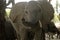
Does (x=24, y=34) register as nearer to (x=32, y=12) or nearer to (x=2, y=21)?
(x=32, y=12)

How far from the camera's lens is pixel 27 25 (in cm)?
65

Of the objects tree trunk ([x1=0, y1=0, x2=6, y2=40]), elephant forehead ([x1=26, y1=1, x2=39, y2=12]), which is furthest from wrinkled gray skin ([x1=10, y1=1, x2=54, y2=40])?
tree trunk ([x1=0, y1=0, x2=6, y2=40])

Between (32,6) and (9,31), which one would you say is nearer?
(9,31)

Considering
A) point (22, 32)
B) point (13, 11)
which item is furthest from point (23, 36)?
point (13, 11)

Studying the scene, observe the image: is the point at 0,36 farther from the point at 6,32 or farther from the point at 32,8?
the point at 32,8

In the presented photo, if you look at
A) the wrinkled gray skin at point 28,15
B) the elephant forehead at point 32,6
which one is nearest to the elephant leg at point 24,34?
the wrinkled gray skin at point 28,15

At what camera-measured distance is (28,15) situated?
2.09 feet

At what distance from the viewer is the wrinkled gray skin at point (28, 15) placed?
0.64 m

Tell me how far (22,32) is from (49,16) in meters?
0.17

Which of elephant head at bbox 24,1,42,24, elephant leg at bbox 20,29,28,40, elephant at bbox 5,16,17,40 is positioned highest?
elephant head at bbox 24,1,42,24

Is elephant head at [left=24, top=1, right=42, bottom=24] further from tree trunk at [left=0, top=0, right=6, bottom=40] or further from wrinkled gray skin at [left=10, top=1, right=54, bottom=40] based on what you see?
tree trunk at [left=0, top=0, right=6, bottom=40]

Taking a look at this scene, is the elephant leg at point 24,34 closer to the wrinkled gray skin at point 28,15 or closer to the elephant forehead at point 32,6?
the wrinkled gray skin at point 28,15

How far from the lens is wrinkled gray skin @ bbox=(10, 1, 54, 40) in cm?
64

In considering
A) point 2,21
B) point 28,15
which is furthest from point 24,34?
point 2,21
